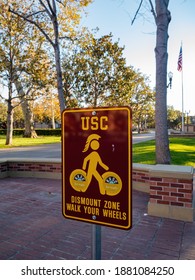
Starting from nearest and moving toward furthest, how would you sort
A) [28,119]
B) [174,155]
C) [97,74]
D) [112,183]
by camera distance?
[112,183], [174,155], [97,74], [28,119]

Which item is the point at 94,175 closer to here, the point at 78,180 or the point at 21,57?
the point at 78,180

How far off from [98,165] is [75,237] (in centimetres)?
235

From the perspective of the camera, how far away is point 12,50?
2095cm

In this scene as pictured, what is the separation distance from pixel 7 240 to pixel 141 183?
11.2 ft

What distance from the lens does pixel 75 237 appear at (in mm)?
3734

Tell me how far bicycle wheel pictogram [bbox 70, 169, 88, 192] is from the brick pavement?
5.56ft

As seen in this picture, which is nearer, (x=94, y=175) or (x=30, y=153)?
(x=94, y=175)

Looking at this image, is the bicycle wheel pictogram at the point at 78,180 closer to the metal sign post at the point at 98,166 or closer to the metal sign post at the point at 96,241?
the metal sign post at the point at 98,166

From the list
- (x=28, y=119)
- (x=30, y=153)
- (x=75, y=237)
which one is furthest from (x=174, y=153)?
(x=28, y=119)

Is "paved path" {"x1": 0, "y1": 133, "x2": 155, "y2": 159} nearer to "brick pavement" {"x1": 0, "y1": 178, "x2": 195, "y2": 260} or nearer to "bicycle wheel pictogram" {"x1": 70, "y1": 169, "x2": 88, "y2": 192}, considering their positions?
"brick pavement" {"x1": 0, "y1": 178, "x2": 195, "y2": 260}

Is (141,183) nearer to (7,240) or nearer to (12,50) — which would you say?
(7,240)

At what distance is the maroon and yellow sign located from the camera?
169 centimetres

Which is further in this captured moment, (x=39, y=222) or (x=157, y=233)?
(x=39, y=222)
